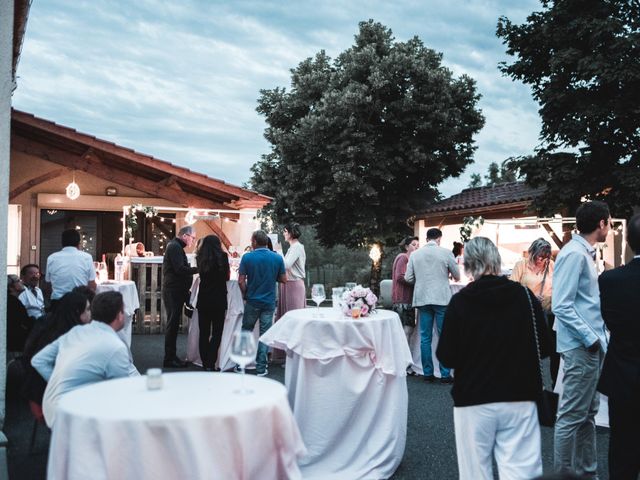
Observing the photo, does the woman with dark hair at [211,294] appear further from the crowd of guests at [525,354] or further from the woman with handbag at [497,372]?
the woman with handbag at [497,372]

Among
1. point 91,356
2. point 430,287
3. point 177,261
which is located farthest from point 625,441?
point 177,261

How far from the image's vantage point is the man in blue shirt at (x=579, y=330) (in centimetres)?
355

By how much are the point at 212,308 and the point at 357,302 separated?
3078 millimetres

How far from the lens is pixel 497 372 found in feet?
9.33

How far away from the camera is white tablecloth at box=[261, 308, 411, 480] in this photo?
167 inches

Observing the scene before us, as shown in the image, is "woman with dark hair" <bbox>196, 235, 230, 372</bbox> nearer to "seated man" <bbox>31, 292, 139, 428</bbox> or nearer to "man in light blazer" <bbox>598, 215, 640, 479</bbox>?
"seated man" <bbox>31, 292, 139, 428</bbox>

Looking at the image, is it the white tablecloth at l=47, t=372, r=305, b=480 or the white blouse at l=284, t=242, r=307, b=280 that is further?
the white blouse at l=284, t=242, r=307, b=280

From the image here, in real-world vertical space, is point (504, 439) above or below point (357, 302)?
below

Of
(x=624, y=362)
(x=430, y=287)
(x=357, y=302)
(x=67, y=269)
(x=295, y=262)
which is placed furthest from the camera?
(x=295, y=262)

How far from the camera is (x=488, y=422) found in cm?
286

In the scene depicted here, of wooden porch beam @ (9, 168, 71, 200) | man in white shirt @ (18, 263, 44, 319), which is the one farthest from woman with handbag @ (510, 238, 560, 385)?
wooden porch beam @ (9, 168, 71, 200)

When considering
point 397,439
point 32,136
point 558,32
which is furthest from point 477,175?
point 397,439

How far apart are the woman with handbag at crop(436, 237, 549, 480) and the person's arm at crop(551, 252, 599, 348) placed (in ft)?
2.22

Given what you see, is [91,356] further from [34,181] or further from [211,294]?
[34,181]
